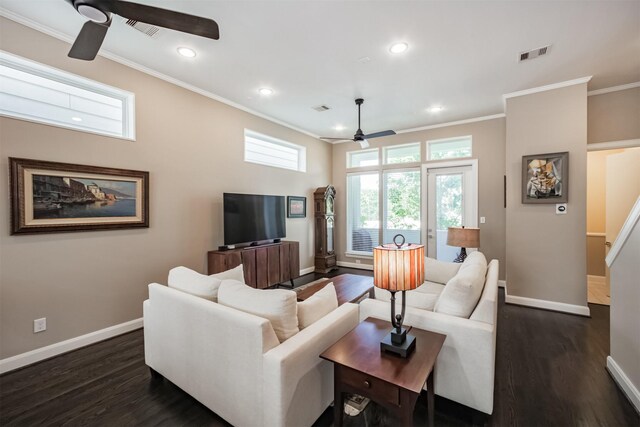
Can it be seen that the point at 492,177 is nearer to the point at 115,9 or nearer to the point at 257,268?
the point at 257,268

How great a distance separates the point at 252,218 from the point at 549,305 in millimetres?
4523

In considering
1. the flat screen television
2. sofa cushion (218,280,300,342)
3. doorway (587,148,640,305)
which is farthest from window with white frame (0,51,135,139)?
doorway (587,148,640,305)

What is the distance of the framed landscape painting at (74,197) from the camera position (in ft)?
7.97

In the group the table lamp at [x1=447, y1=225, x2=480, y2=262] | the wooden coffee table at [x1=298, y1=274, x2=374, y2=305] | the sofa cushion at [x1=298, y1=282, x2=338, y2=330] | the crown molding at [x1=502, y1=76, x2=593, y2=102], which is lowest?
the wooden coffee table at [x1=298, y1=274, x2=374, y2=305]

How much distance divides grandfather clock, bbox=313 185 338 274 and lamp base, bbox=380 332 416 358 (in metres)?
4.35

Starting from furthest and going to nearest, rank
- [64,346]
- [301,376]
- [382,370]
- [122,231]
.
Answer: [122,231]
[64,346]
[301,376]
[382,370]

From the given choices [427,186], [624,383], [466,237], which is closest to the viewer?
[624,383]

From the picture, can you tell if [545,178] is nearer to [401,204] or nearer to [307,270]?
[401,204]

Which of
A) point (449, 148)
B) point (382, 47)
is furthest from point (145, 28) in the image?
point (449, 148)

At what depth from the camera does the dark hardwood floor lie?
5.97ft

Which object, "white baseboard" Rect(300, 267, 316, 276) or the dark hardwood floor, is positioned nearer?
the dark hardwood floor

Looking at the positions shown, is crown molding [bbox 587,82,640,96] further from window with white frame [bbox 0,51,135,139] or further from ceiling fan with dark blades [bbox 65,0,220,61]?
window with white frame [bbox 0,51,135,139]

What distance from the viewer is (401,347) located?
4.96 feet

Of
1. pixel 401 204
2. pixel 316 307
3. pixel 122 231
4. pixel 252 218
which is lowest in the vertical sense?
pixel 316 307
